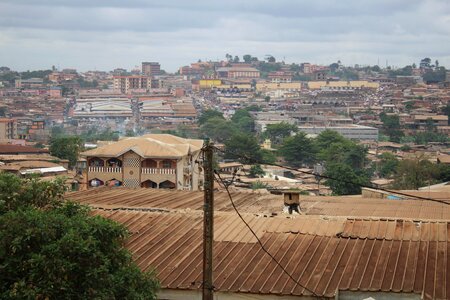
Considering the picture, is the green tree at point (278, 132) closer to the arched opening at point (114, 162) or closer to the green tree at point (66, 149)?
the green tree at point (66, 149)

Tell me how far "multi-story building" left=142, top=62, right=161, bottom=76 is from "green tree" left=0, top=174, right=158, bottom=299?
475ft

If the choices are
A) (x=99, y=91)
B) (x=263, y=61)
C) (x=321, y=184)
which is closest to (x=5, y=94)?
(x=99, y=91)

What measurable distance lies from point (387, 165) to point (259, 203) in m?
34.8

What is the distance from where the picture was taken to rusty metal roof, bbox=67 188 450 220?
1109 cm

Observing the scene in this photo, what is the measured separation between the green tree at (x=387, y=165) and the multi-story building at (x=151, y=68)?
105 meters

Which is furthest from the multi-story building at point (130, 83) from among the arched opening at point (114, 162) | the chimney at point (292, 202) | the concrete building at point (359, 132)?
the chimney at point (292, 202)

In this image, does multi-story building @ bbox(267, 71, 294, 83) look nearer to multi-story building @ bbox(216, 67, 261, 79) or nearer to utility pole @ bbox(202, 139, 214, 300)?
multi-story building @ bbox(216, 67, 261, 79)

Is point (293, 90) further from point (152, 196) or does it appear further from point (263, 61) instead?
point (152, 196)

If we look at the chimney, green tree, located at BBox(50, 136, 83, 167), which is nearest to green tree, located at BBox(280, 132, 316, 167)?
green tree, located at BBox(50, 136, 83, 167)

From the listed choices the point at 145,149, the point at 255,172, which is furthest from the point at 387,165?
the point at 145,149

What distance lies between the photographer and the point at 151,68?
153 metres

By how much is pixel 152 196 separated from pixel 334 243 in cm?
400

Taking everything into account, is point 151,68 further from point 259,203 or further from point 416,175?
point 259,203

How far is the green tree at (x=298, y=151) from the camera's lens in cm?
5097
